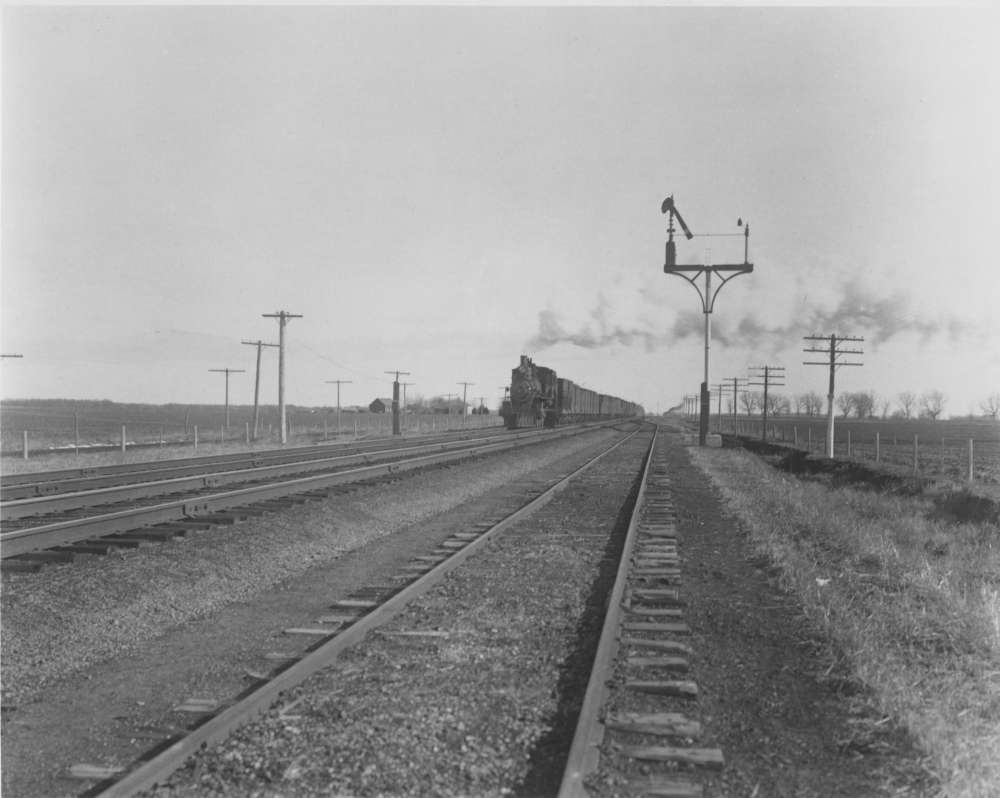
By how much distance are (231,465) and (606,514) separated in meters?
9.96

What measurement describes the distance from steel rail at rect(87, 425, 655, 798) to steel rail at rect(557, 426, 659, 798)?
170cm

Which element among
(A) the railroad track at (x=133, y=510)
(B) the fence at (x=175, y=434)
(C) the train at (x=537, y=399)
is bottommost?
(B) the fence at (x=175, y=434)

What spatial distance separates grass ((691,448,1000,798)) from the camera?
4.02m

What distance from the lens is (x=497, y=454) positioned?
23.8 metres

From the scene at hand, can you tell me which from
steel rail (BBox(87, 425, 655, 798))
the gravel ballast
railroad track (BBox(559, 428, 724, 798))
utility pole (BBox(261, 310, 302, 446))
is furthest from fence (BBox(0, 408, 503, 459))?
railroad track (BBox(559, 428, 724, 798))

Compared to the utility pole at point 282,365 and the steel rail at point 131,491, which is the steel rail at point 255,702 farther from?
the utility pole at point 282,365

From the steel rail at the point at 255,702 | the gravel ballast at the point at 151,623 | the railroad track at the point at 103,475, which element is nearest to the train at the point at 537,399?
the railroad track at the point at 103,475

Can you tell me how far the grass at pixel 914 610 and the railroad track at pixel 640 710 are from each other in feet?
3.58

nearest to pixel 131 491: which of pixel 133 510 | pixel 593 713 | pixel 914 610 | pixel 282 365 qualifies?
pixel 133 510

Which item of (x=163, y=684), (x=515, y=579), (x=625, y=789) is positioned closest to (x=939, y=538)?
(x=515, y=579)

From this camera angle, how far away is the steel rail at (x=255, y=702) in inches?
131

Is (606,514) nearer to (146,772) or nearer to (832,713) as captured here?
(832,713)

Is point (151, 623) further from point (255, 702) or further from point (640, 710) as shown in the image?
point (640, 710)

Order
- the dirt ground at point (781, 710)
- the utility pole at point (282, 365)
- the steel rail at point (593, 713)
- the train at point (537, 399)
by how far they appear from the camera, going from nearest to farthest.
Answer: the steel rail at point (593, 713), the dirt ground at point (781, 710), the utility pole at point (282, 365), the train at point (537, 399)
